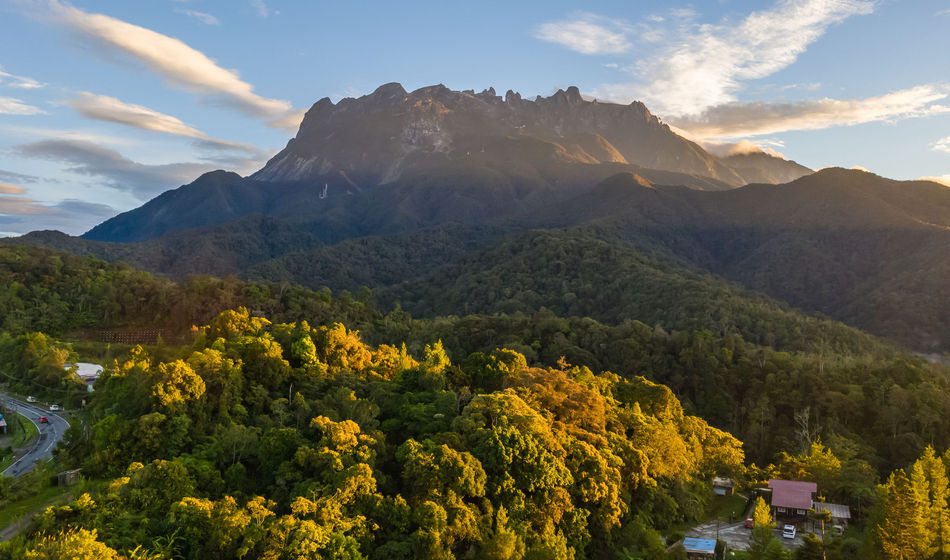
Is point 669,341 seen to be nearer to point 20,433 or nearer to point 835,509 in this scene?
point 835,509

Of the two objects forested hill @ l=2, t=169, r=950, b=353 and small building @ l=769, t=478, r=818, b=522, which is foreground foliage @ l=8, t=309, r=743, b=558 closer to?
small building @ l=769, t=478, r=818, b=522

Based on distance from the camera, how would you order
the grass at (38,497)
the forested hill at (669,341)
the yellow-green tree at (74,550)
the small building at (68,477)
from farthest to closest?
the forested hill at (669,341), the small building at (68,477), the grass at (38,497), the yellow-green tree at (74,550)

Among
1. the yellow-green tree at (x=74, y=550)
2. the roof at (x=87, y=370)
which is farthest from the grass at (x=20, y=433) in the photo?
the yellow-green tree at (x=74, y=550)

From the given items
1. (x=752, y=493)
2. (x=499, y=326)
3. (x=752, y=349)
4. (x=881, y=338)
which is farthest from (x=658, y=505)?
(x=881, y=338)

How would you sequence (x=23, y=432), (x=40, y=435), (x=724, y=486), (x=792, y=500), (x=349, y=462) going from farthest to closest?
(x=724, y=486) → (x=23, y=432) → (x=40, y=435) → (x=792, y=500) → (x=349, y=462)

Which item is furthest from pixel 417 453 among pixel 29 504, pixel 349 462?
pixel 29 504

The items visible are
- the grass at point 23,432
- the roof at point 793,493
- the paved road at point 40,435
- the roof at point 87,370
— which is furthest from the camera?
the roof at point 87,370

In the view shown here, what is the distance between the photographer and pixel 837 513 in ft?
114

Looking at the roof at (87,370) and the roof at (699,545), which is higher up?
Answer: the roof at (87,370)

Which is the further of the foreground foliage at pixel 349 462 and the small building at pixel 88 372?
the small building at pixel 88 372

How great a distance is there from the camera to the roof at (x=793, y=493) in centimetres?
3500

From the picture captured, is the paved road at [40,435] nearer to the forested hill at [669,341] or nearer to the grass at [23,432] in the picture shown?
the grass at [23,432]

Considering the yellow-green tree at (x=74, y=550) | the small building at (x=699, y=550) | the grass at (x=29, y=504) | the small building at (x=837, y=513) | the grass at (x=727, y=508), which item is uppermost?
the yellow-green tree at (x=74, y=550)

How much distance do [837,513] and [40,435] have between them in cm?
5189
